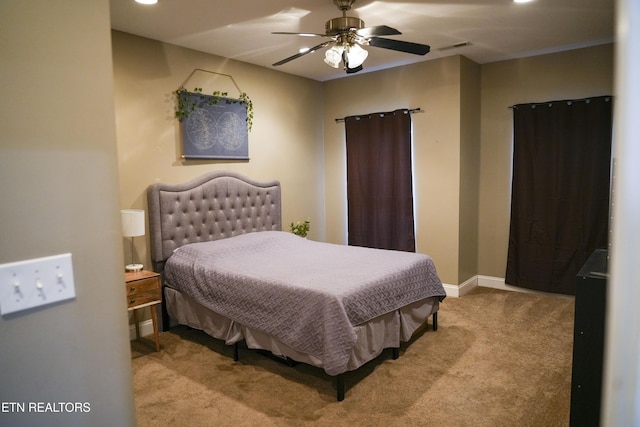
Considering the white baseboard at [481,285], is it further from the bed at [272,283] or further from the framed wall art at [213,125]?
the framed wall art at [213,125]

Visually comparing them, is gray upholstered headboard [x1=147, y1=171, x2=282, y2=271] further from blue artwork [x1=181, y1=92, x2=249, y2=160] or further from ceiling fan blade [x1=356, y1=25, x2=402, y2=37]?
ceiling fan blade [x1=356, y1=25, x2=402, y2=37]

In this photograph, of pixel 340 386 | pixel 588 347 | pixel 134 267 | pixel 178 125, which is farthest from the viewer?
pixel 178 125

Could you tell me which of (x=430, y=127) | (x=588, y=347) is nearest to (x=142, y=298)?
(x=588, y=347)

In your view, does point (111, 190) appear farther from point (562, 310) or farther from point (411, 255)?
point (562, 310)

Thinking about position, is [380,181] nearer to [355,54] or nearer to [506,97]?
[506,97]

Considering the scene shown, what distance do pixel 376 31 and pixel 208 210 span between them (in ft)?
7.79

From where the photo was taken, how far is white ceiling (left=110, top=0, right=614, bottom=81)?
308 cm

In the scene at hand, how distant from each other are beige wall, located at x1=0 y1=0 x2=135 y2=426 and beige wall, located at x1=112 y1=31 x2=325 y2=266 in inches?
106

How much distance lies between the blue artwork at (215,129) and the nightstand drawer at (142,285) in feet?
4.31

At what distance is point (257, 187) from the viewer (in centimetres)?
463

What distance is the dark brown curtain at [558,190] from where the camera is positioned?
165 inches

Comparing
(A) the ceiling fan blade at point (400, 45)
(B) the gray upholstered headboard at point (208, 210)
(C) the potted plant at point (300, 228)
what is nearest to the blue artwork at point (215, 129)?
(B) the gray upholstered headboard at point (208, 210)

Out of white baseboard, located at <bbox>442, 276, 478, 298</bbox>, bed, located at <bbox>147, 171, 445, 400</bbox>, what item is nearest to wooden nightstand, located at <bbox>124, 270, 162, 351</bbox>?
bed, located at <bbox>147, 171, 445, 400</bbox>

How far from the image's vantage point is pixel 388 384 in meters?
2.80
